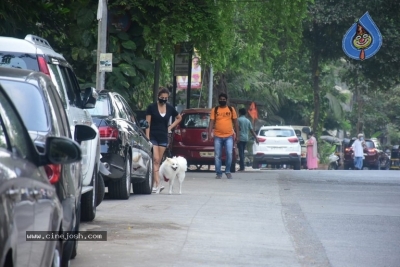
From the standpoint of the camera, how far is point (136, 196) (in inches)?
664

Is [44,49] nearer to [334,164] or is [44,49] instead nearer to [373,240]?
[373,240]

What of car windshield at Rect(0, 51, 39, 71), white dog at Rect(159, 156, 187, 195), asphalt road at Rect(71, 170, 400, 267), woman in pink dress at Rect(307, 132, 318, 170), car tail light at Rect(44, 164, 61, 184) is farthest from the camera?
woman in pink dress at Rect(307, 132, 318, 170)

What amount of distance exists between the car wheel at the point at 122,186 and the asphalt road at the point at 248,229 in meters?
0.21

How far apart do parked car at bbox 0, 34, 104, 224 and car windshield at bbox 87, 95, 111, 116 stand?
8.72 ft

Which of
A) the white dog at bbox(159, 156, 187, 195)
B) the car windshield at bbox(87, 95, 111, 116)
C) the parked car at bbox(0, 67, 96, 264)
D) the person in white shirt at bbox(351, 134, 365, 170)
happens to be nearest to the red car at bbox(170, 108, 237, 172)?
the white dog at bbox(159, 156, 187, 195)

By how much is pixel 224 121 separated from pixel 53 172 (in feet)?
50.5

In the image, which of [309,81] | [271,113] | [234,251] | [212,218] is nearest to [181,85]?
[309,81]

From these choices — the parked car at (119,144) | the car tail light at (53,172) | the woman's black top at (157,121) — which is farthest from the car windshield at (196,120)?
the car tail light at (53,172)

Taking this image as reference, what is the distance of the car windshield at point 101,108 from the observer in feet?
48.7

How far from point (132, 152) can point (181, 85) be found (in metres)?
27.2

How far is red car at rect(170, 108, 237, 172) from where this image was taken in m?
28.0

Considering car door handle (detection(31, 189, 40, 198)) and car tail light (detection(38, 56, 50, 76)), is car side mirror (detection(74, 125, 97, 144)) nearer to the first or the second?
car tail light (detection(38, 56, 50, 76))

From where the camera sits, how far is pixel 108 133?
14.6 m

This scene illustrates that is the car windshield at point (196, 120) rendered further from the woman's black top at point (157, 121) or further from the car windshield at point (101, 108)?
the car windshield at point (101, 108)
